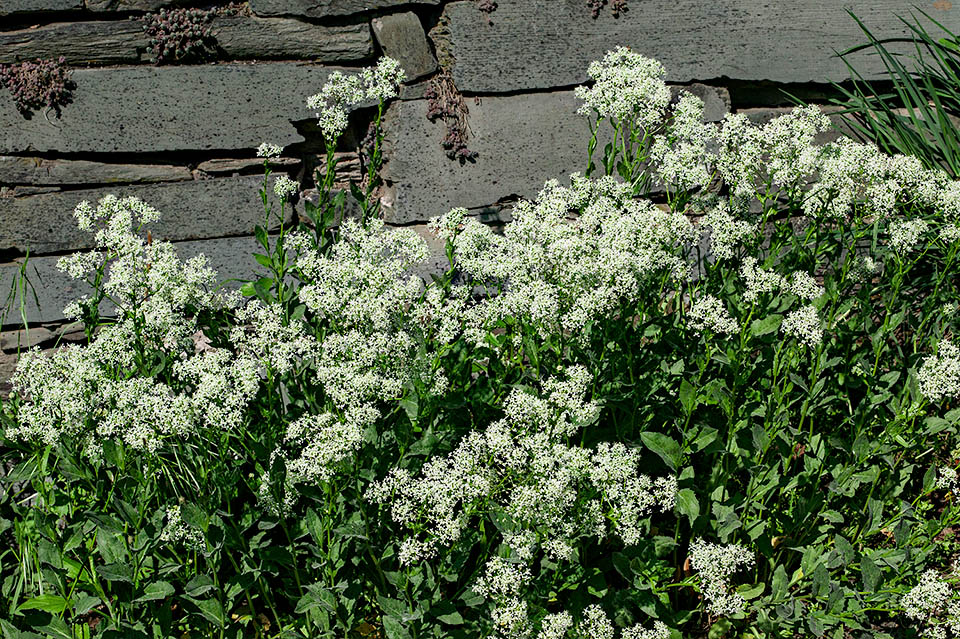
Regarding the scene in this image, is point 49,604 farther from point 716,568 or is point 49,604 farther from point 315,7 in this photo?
point 315,7

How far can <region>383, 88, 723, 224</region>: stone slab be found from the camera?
Answer: 388 cm

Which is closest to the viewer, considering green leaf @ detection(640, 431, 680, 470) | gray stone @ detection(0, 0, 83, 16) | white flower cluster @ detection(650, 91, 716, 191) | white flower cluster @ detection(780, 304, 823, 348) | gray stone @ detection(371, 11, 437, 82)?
white flower cluster @ detection(780, 304, 823, 348)

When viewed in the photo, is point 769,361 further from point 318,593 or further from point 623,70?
point 318,593

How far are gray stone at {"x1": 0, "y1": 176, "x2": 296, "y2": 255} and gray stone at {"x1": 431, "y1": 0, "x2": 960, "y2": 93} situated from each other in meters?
1.17

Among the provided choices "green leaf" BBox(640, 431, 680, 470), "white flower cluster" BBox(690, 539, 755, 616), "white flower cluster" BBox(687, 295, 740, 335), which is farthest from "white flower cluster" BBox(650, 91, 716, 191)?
"white flower cluster" BBox(690, 539, 755, 616)

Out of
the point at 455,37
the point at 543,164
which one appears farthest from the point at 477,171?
the point at 455,37

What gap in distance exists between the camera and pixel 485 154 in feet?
12.9

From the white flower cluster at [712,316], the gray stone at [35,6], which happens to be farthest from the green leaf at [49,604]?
the gray stone at [35,6]

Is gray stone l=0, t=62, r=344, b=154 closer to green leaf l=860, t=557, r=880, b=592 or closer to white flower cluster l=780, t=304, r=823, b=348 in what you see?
white flower cluster l=780, t=304, r=823, b=348

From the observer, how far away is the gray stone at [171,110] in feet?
12.1

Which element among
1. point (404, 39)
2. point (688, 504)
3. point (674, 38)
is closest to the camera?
point (688, 504)

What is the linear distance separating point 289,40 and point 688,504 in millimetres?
2695

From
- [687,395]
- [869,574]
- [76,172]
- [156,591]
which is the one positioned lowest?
[869,574]

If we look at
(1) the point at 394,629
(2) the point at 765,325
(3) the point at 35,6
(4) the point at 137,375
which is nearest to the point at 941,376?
(2) the point at 765,325
